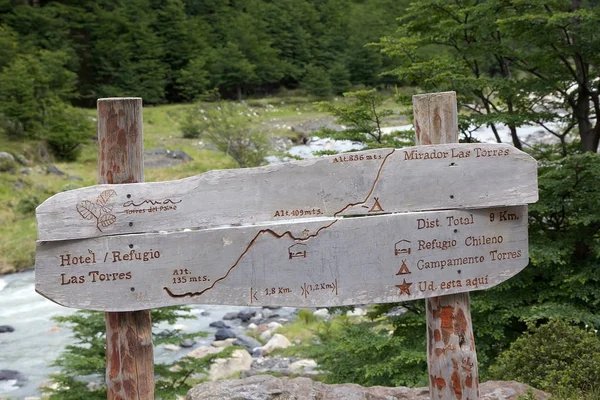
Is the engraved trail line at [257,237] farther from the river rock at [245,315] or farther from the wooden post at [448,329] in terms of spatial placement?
the river rock at [245,315]

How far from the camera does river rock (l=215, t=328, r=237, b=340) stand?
1384 cm

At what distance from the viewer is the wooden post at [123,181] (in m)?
3.86

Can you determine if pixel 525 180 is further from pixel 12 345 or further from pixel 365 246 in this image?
pixel 12 345

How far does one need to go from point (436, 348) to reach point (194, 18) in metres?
58.1

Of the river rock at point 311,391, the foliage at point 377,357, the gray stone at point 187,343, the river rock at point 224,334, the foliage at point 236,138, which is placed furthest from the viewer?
the foliage at point 236,138

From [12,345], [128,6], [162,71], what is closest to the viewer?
[12,345]

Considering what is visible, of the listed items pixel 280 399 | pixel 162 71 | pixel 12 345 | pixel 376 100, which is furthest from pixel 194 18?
pixel 280 399

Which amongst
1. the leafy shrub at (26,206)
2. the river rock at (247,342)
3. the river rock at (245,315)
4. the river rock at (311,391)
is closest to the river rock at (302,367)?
the river rock at (247,342)

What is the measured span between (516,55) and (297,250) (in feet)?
18.9

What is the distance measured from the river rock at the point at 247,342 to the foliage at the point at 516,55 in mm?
6906

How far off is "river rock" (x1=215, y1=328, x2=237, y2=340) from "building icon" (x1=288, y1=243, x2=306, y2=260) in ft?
34.5

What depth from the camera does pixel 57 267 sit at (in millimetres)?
3654

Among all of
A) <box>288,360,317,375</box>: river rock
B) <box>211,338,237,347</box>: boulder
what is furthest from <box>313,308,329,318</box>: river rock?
<box>288,360,317,375</box>: river rock

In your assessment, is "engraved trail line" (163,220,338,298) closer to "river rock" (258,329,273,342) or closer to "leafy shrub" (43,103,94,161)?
"river rock" (258,329,273,342)
